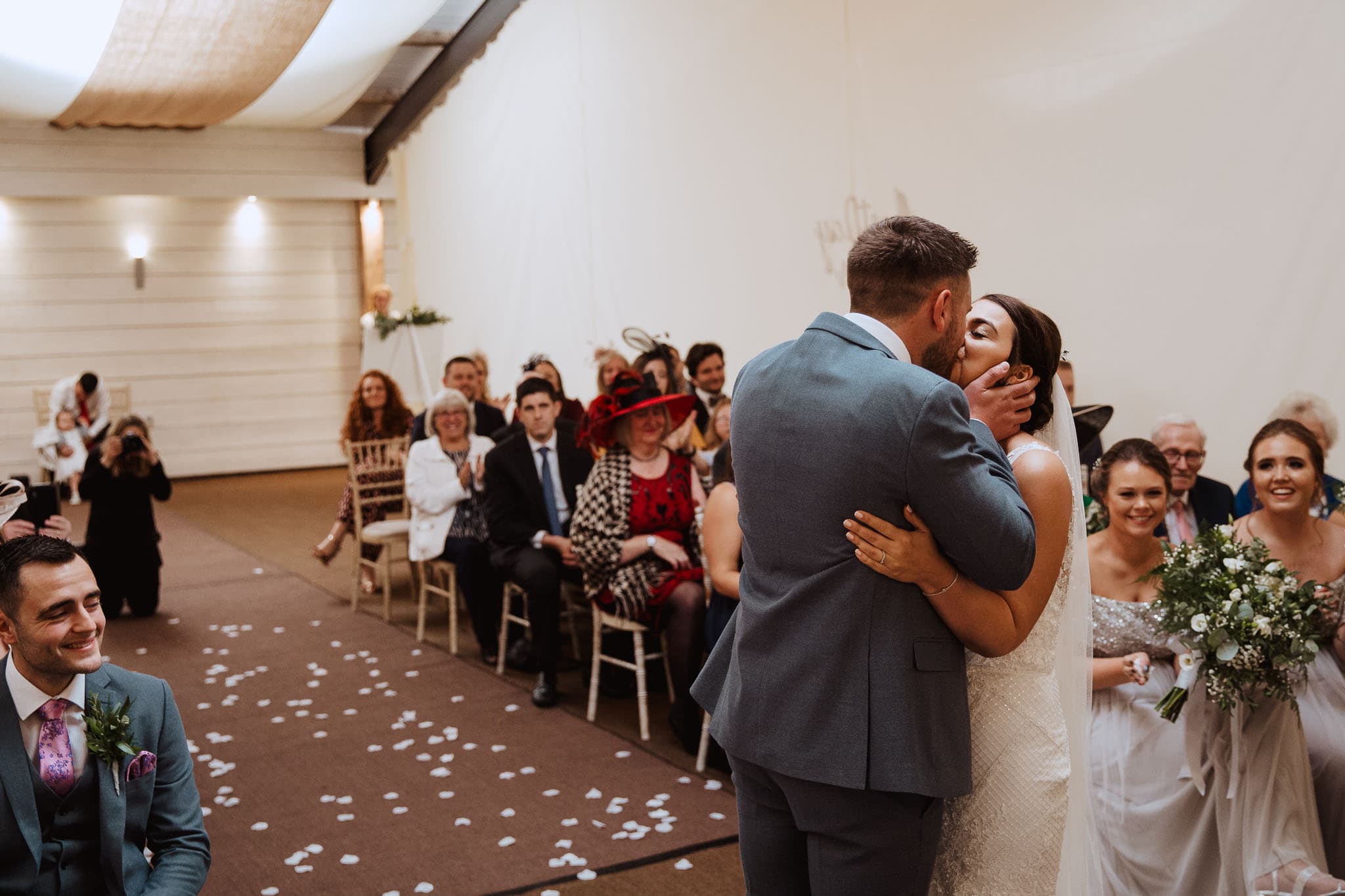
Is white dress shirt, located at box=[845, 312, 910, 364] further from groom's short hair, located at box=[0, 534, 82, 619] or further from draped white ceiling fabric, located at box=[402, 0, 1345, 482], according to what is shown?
draped white ceiling fabric, located at box=[402, 0, 1345, 482]

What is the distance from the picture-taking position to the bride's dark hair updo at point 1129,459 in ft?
10.6

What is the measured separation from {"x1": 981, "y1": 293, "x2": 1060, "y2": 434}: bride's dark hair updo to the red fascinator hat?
2.71 meters

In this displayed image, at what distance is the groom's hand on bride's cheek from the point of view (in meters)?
1.90

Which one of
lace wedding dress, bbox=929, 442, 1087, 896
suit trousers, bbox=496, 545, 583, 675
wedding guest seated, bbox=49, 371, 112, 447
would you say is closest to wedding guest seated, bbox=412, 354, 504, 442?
suit trousers, bbox=496, 545, 583, 675

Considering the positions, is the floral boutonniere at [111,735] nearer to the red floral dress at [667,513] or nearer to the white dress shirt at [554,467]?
the red floral dress at [667,513]

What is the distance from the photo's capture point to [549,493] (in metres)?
5.56

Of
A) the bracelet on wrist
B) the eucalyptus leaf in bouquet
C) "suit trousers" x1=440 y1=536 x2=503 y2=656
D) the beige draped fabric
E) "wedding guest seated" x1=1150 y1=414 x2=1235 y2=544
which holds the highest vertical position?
the beige draped fabric

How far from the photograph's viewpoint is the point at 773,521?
1.75 metres

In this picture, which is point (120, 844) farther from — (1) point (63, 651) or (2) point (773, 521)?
(2) point (773, 521)

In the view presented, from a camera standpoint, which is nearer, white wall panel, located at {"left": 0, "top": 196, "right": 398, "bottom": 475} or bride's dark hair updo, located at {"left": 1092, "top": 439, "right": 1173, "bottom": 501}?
bride's dark hair updo, located at {"left": 1092, "top": 439, "right": 1173, "bottom": 501}

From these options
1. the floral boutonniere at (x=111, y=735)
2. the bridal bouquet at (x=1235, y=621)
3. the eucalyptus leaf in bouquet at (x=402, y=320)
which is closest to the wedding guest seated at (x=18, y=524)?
the floral boutonniere at (x=111, y=735)

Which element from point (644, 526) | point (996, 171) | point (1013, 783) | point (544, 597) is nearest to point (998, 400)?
point (1013, 783)

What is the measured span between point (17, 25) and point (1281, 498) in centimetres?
962

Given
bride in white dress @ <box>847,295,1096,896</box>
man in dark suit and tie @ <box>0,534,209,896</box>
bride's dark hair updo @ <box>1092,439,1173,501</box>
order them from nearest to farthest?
bride in white dress @ <box>847,295,1096,896</box>, man in dark suit and tie @ <box>0,534,209,896</box>, bride's dark hair updo @ <box>1092,439,1173,501</box>
